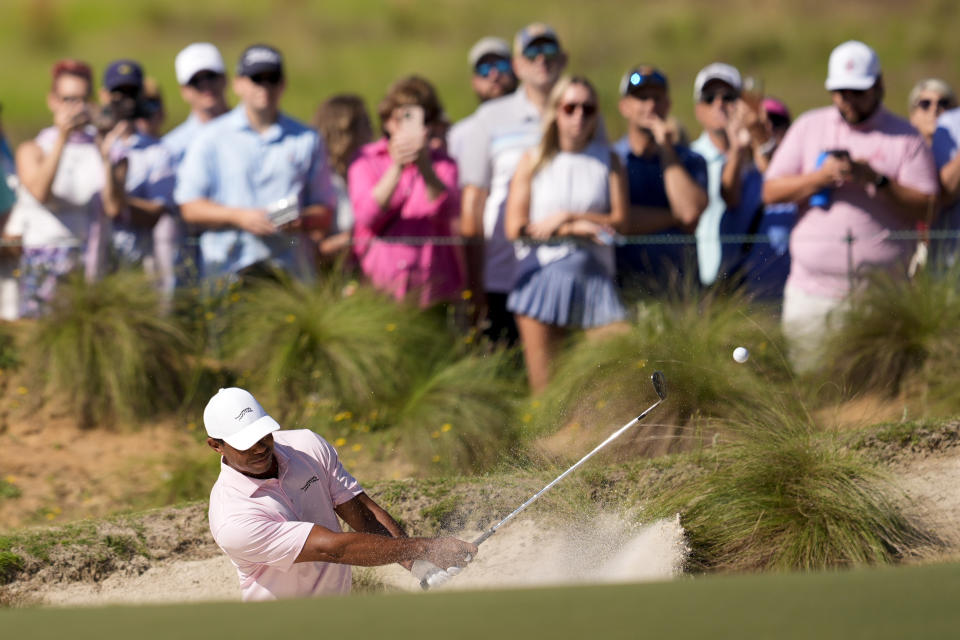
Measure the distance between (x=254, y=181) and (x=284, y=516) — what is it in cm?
391

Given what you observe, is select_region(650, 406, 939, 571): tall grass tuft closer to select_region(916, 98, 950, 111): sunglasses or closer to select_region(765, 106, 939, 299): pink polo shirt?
select_region(765, 106, 939, 299): pink polo shirt

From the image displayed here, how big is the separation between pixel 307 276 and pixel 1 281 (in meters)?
1.93

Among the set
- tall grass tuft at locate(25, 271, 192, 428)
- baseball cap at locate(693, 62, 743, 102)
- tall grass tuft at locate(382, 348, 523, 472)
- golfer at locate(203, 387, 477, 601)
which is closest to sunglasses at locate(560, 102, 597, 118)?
baseball cap at locate(693, 62, 743, 102)

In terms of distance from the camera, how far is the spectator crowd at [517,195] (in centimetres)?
856

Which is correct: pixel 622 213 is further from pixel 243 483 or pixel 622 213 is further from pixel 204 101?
pixel 243 483

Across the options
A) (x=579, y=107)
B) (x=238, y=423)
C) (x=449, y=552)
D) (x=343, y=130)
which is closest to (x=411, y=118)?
(x=343, y=130)

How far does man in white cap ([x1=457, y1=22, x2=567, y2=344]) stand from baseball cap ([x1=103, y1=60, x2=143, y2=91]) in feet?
7.24

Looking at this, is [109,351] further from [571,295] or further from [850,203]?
[850,203]

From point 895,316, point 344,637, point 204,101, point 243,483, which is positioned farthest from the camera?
point 204,101

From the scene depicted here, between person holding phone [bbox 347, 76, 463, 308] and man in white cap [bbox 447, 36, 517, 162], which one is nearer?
person holding phone [bbox 347, 76, 463, 308]

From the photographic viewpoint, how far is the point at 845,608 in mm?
3381

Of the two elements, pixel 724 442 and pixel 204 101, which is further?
pixel 204 101

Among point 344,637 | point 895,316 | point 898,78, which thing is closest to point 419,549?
point 344,637

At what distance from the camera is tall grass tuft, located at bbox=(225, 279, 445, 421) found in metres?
8.84
